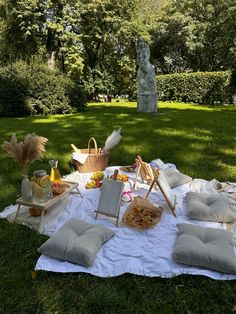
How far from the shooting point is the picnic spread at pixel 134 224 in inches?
114

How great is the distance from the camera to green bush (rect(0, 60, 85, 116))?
42.2ft

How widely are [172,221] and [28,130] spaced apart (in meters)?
6.70

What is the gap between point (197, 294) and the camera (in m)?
2.60

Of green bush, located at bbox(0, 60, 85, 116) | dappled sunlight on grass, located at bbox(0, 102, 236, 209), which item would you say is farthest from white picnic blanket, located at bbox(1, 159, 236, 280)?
green bush, located at bbox(0, 60, 85, 116)

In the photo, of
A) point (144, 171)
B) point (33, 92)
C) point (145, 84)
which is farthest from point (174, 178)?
point (33, 92)

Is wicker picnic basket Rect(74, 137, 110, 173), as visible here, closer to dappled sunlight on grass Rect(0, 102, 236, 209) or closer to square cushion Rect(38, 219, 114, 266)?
dappled sunlight on grass Rect(0, 102, 236, 209)

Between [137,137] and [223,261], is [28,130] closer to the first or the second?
[137,137]

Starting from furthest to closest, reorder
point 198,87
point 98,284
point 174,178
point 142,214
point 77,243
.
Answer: point 198,87, point 174,178, point 142,214, point 77,243, point 98,284

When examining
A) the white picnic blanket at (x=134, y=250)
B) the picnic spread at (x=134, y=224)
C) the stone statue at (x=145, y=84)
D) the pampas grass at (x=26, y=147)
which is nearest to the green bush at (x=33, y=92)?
the stone statue at (x=145, y=84)

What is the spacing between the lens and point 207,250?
2.91 meters

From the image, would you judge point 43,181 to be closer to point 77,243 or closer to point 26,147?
point 26,147

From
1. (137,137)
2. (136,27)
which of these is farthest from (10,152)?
(136,27)

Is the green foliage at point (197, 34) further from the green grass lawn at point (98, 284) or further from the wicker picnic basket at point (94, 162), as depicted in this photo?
the wicker picnic basket at point (94, 162)

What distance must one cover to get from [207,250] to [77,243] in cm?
121
